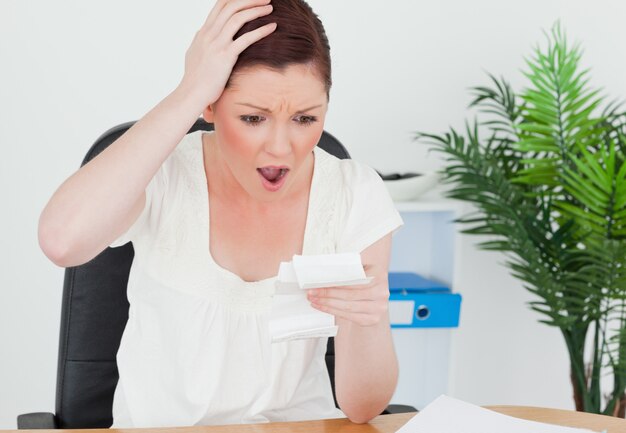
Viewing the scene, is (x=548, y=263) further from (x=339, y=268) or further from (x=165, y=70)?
(x=339, y=268)

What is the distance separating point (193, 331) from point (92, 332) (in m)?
0.20

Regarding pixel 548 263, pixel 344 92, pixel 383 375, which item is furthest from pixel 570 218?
pixel 383 375

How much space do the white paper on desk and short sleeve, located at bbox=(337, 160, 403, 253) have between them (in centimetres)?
35

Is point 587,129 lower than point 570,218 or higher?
higher

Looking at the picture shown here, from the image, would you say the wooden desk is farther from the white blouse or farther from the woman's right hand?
the woman's right hand

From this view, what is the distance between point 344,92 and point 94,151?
1.55 m

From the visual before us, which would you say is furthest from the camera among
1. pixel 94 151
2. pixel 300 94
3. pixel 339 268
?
pixel 94 151

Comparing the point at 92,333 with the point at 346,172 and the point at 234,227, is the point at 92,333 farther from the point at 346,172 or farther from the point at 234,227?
the point at 346,172

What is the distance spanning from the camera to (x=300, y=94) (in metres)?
1.32

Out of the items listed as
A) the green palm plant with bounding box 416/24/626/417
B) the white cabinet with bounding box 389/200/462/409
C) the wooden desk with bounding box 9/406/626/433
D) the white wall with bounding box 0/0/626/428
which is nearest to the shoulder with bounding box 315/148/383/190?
the wooden desk with bounding box 9/406/626/433

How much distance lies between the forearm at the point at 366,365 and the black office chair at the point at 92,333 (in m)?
0.13

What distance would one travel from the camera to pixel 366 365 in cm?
138

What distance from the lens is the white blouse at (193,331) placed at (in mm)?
1437

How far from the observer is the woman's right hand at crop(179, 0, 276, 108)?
4.23 feet
